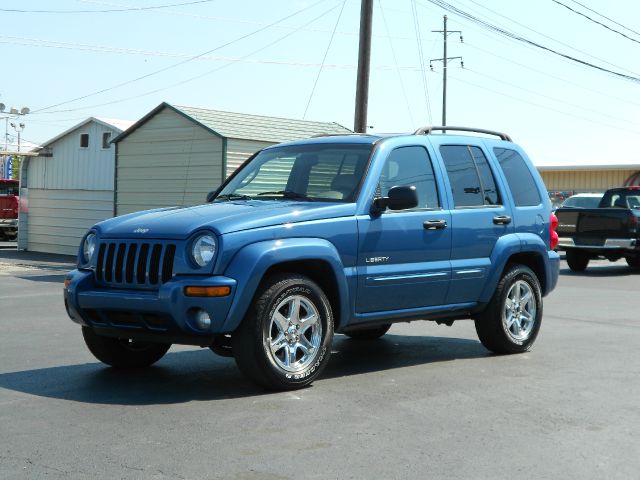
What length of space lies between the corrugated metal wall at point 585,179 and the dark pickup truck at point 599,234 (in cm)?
2761

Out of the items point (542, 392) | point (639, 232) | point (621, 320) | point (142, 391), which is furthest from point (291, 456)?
point (639, 232)

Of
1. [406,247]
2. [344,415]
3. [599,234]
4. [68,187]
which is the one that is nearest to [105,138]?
[68,187]

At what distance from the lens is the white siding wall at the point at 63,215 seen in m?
30.6

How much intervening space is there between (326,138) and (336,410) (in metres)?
2.82

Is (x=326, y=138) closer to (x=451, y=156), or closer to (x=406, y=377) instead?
(x=451, y=156)

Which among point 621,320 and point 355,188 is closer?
point 355,188

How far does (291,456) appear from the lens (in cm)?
546

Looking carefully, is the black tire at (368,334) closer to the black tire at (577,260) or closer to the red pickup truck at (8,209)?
the black tire at (577,260)

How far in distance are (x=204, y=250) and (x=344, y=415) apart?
58.1 inches

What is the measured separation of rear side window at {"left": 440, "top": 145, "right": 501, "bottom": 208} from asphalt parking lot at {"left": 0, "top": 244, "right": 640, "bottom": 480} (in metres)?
1.39

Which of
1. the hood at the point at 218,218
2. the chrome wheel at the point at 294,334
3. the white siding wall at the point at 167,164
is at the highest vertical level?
the white siding wall at the point at 167,164

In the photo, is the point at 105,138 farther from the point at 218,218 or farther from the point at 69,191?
the point at 218,218

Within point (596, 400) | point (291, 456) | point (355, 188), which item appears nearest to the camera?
point (291, 456)

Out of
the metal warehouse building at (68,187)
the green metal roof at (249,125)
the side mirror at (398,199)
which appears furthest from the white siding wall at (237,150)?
the side mirror at (398,199)
